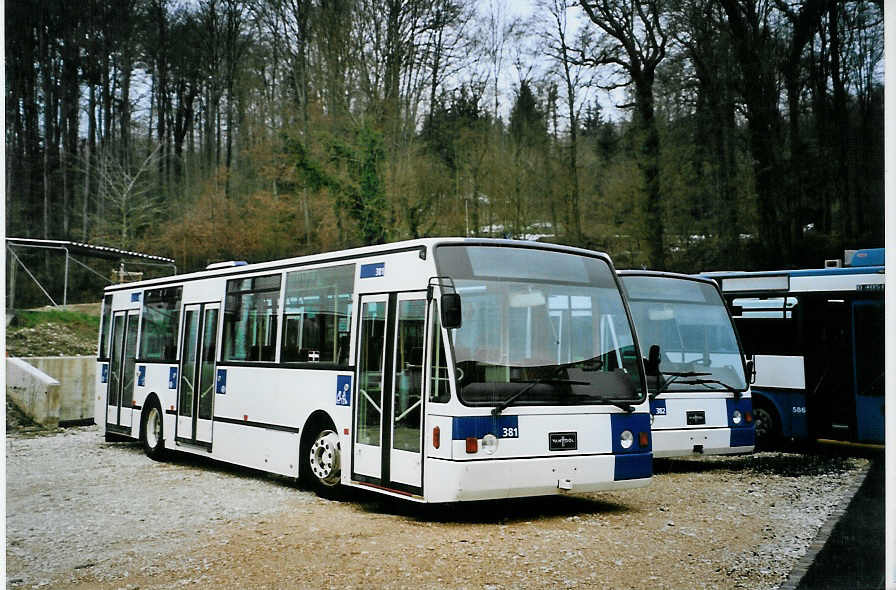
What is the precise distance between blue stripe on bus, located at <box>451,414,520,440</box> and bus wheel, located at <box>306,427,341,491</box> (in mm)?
1674

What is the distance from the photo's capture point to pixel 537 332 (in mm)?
6555

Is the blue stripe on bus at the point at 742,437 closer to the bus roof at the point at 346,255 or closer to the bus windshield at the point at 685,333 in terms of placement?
the bus windshield at the point at 685,333

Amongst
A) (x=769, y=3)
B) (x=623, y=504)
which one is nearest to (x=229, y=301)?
(x=623, y=504)

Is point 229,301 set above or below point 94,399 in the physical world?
above

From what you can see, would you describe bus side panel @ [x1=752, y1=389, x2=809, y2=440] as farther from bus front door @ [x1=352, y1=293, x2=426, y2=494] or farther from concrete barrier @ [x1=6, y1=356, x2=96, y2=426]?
concrete barrier @ [x1=6, y1=356, x2=96, y2=426]

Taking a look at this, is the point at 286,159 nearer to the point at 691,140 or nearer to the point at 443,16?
the point at 443,16

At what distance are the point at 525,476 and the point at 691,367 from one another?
371cm

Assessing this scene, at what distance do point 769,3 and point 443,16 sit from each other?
3.17 metres

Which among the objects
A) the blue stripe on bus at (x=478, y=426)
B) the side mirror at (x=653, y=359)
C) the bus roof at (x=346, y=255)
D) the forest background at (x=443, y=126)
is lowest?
the blue stripe on bus at (x=478, y=426)

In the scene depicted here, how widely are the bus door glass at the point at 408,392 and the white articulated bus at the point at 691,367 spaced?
3019mm

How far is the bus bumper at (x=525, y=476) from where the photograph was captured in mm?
6328

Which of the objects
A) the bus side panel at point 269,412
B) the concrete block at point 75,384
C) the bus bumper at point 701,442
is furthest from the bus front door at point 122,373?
the bus bumper at point 701,442

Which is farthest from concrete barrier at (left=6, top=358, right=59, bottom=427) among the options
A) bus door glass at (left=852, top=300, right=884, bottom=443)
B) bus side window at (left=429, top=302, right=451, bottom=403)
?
bus door glass at (left=852, top=300, right=884, bottom=443)

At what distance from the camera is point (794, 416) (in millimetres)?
11453
